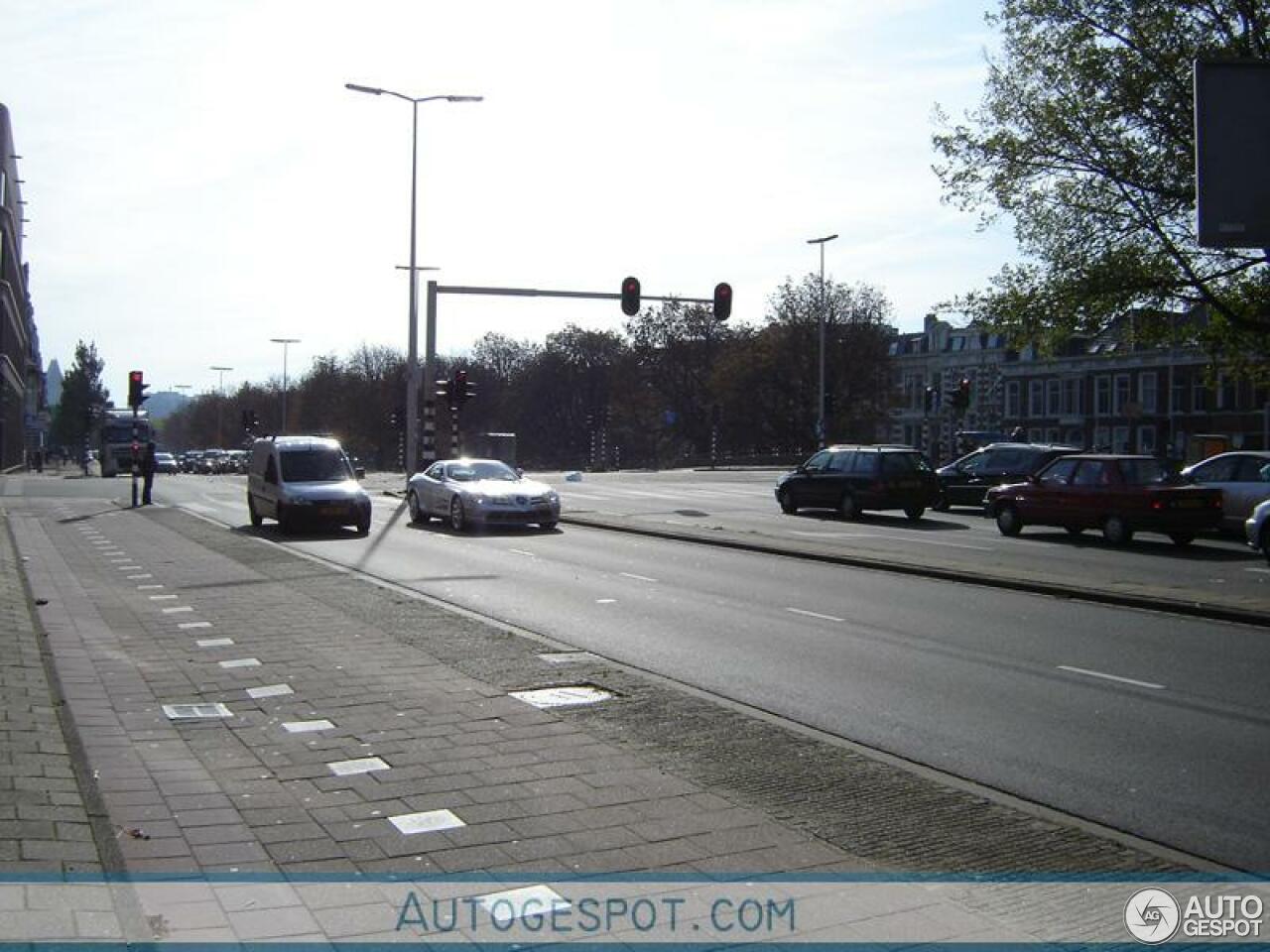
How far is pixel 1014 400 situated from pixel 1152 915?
86355 mm

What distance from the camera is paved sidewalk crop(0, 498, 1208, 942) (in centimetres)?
505

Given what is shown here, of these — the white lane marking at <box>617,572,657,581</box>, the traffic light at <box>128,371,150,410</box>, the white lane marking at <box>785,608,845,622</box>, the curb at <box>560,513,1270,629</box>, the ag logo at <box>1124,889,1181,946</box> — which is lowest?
the ag logo at <box>1124,889,1181,946</box>

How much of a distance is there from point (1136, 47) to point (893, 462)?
11.6m

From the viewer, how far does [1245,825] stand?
5.77 meters

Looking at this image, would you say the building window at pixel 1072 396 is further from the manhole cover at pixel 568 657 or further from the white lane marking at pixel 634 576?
the manhole cover at pixel 568 657

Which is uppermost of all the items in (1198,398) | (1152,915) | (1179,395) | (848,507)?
(1179,395)

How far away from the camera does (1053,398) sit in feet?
274

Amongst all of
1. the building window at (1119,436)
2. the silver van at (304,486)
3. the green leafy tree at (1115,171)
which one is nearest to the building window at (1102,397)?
the building window at (1119,436)

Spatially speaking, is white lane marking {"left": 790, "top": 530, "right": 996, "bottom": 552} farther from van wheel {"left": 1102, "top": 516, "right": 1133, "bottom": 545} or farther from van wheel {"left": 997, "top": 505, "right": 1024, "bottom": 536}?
van wheel {"left": 1102, "top": 516, "right": 1133, "bottom": 545}

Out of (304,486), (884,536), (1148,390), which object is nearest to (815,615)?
(884,536)

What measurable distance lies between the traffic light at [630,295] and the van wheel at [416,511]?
7.12 m

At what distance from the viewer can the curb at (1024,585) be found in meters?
12.7

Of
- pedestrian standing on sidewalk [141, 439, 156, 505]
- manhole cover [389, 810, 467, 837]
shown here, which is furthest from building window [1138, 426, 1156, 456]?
manhole cover [389, 810, 467, 837]

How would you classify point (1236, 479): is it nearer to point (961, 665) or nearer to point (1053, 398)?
point (961, 665)
